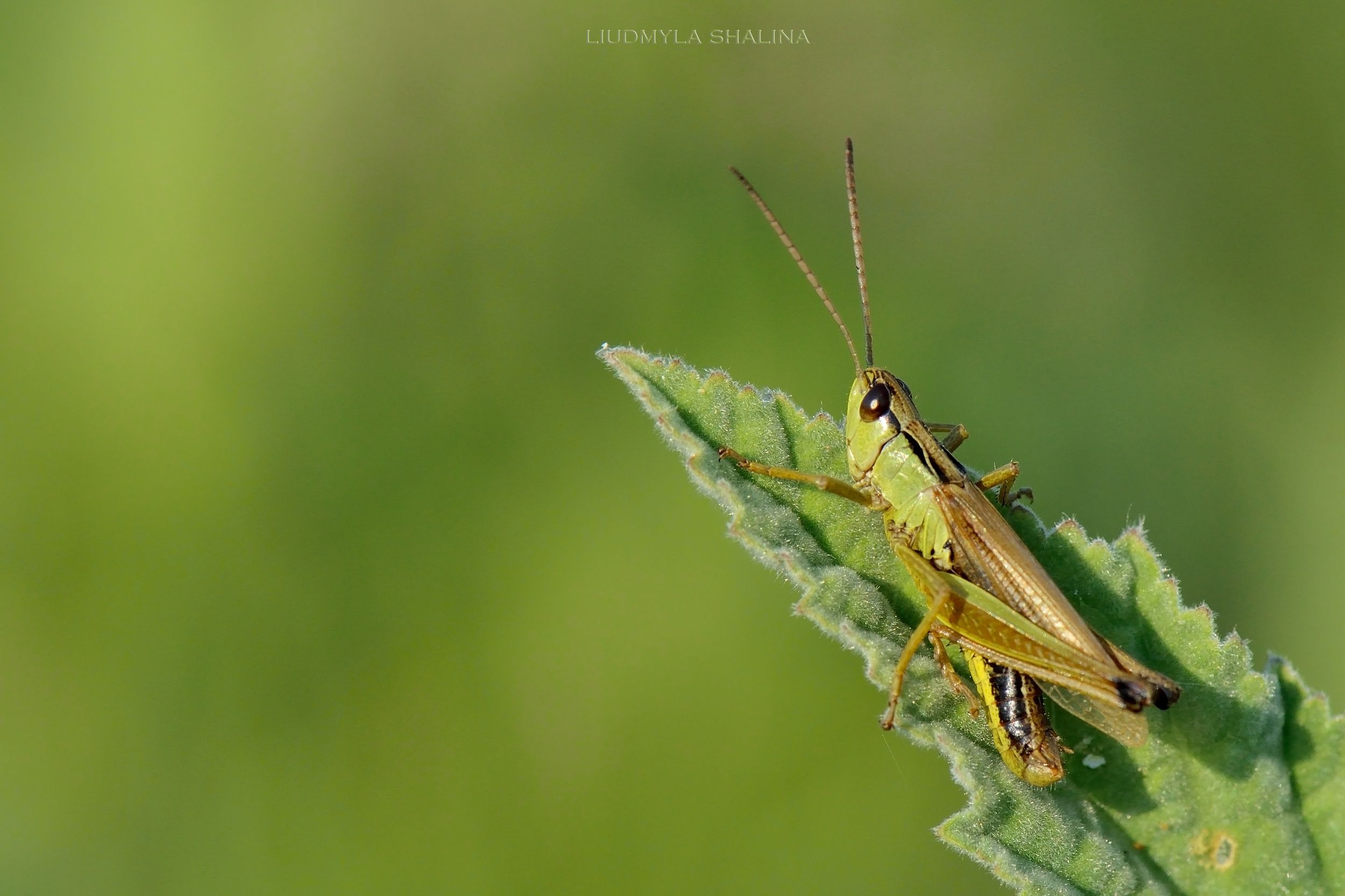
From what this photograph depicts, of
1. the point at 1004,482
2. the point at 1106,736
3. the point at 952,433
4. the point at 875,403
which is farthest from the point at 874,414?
the point at 1106,736

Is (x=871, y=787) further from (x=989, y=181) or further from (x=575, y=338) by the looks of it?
(x=989, y=181)

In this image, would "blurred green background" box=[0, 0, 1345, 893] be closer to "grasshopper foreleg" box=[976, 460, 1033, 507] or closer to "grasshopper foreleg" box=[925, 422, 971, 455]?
"grasshopper foreleg" box=[925, 422, 971, 455]

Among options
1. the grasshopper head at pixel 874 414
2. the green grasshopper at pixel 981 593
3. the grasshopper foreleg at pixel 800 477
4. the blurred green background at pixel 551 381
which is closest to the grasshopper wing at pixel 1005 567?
the green grasshopper at pixel 981 593

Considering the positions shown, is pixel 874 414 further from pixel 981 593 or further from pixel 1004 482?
pixel 981 593

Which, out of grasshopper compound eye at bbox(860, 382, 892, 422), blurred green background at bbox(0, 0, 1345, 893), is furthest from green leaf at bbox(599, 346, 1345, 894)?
blurred green background at bbox(0, 0, 1345, 893)

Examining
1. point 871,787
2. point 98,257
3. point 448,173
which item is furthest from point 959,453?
point 98,257

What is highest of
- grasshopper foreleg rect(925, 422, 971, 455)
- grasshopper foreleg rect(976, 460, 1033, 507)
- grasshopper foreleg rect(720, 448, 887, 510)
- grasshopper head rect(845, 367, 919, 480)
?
grasshopper foreleg rect(925, 422, 971, 455)

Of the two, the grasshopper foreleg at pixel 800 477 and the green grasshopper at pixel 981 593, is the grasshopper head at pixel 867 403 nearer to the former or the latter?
the green grasshopper at pixel 981 593
